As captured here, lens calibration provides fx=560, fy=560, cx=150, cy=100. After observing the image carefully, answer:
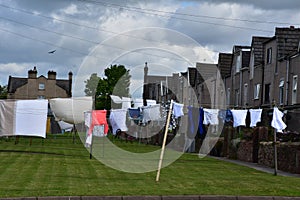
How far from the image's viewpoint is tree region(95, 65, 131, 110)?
25469 mm

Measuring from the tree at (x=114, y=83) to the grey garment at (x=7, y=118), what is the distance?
5.60 metres

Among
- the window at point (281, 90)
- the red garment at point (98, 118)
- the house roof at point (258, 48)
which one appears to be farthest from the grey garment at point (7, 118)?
the house roof at point (258, 48)

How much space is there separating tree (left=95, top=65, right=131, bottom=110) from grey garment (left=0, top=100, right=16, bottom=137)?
5.60 m

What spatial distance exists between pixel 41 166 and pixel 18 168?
1.38 meters

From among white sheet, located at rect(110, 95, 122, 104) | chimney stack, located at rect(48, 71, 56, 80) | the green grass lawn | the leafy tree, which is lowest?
the green grass lawn

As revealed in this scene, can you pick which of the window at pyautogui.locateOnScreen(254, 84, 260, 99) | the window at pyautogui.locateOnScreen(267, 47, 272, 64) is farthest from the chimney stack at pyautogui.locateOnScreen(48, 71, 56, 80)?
the window at pyautogui.locateOnScreen(267, 47, 272, 64)

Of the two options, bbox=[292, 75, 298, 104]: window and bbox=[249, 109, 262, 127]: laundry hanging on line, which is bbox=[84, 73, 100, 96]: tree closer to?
bbox=[249, 109, 262, 127]: laundry hanging on line

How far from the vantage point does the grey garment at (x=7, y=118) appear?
34.1 meters

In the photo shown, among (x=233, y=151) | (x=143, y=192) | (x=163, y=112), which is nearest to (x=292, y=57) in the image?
(x=233, y=151)

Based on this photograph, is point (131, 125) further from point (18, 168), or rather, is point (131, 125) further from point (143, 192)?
point (143, 192)

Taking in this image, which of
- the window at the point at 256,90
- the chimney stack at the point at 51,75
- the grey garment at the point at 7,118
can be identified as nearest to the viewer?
the grey garment at the point at 7,118

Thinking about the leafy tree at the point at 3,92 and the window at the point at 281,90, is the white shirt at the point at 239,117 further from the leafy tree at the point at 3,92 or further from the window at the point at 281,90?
the leafy tree at the point at 3,92

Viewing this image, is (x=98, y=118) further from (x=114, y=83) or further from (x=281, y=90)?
(x=281, y=90)

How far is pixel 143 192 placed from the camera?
1366cm
